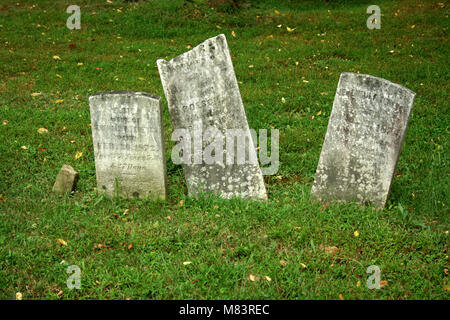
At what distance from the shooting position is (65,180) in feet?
16.3

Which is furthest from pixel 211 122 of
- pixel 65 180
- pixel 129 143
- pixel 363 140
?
pixel 65 180

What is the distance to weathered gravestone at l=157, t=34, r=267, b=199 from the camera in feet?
15.4

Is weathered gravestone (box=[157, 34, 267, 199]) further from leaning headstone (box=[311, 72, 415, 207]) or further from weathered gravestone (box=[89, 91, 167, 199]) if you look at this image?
leaning headstone (box=[311, 72, 415, 207])

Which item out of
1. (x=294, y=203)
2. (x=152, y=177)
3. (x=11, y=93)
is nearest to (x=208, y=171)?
(x=152, y=177)

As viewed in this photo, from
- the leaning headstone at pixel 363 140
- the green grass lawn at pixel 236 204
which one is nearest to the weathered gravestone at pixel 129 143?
the green grass lawn at pixel 236 204

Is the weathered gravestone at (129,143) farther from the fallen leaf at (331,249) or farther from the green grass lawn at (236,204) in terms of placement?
the fallen leaf at (331,249)

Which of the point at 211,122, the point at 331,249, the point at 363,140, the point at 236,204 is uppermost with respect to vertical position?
the point at 211,122

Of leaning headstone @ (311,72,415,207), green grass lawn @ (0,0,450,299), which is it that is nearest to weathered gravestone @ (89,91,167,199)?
Answer: green grass lawn @ (0,0,450,299)

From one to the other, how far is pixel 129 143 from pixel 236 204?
1.34 metres

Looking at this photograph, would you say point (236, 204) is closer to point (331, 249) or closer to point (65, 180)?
point (331, 249)

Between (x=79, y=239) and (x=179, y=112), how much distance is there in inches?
66.2

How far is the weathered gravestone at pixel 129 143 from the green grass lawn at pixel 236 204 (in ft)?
0.72

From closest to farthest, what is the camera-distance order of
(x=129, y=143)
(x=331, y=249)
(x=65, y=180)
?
(x=331, y=249), (x=129, y=143), (x=65, y=180)

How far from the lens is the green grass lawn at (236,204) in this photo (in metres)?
3.77
